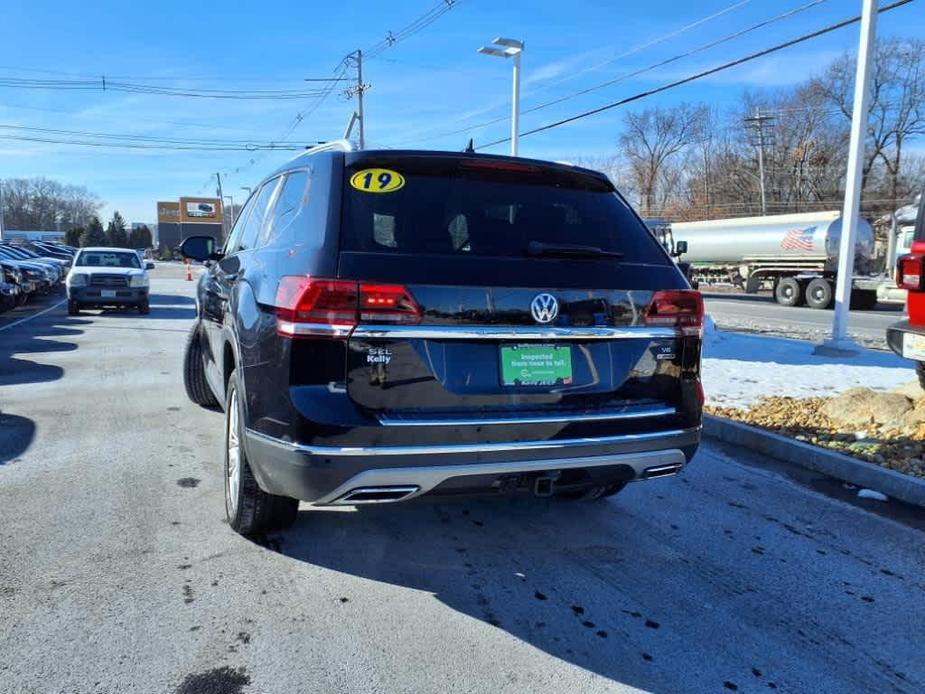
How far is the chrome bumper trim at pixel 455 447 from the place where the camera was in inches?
106

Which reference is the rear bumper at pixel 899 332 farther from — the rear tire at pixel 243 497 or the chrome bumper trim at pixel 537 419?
the rear tire at pixel 243 497

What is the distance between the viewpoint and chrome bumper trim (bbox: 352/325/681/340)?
2705 millimetres

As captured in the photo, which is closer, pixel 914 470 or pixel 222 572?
pixel 222 572

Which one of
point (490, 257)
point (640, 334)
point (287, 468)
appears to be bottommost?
point (287, 468)

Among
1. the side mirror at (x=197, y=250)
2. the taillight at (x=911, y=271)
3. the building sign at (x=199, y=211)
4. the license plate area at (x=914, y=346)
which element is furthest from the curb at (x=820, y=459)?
the building sign at (x=199, y=211)

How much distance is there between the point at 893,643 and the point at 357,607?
7.42ft

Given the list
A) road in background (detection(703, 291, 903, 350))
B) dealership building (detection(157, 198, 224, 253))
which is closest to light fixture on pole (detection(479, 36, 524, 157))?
road in background (detection(703, 291, 903, 350))

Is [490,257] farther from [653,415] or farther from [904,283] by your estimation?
[904,283]

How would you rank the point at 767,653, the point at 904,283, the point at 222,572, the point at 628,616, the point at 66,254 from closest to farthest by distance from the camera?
1. the point at 767,653
2. the point at 628,616
3. the point at 222,572
4. the point at 904,283
5. the point at 66,254

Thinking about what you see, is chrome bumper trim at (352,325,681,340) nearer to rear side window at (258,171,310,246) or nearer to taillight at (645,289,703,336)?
taillight at (645,289,703,336)

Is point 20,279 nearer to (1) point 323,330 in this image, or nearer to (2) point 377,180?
(2) point 377,180

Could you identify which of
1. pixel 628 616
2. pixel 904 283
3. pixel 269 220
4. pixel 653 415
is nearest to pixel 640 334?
pixel 653 415

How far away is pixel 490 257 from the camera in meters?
2.96

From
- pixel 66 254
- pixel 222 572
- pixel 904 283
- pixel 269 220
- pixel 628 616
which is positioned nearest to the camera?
pixel 628 616
